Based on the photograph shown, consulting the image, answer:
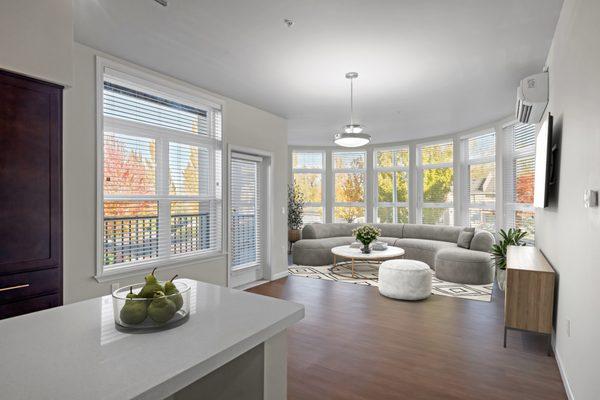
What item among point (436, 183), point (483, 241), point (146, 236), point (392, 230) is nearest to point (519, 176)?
point (483, 241)

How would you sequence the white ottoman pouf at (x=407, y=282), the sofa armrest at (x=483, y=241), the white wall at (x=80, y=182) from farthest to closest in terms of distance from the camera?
1. the sofa armrest at (x=483, y=241)
2. the white ottoman pouf at (x=407, y=282)
3. the white wall at (x=80, y=182)

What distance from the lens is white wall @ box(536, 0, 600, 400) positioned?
182cm

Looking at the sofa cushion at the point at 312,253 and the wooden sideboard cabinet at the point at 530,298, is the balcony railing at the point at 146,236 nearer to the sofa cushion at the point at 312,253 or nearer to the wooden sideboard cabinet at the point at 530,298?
the sofa cushion at the point at 312,253

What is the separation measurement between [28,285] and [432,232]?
275 inches

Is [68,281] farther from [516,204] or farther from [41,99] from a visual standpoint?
[516,204]

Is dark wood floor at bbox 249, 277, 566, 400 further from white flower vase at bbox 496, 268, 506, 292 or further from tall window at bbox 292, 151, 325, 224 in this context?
tall window at bbox 292, 151, 325, 224

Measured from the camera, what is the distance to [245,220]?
5.47 m

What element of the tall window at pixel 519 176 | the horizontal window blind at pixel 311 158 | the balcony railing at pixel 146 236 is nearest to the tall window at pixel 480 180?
the tall window at pixel 519 176

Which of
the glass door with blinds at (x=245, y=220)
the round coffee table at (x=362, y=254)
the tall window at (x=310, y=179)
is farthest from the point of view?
the tall window at (x=310, y=179)

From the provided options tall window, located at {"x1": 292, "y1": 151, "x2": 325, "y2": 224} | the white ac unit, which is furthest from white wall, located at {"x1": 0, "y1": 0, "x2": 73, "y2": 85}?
tall window, located at {"x1": 292, "y1": 151, "x2": 325, "y2": 224}

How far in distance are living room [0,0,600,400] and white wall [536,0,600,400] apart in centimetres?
3

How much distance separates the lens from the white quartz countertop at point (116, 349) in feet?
2.65

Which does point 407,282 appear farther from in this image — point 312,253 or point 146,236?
point 146,236

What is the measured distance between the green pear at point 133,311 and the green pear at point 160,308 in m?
0.02
